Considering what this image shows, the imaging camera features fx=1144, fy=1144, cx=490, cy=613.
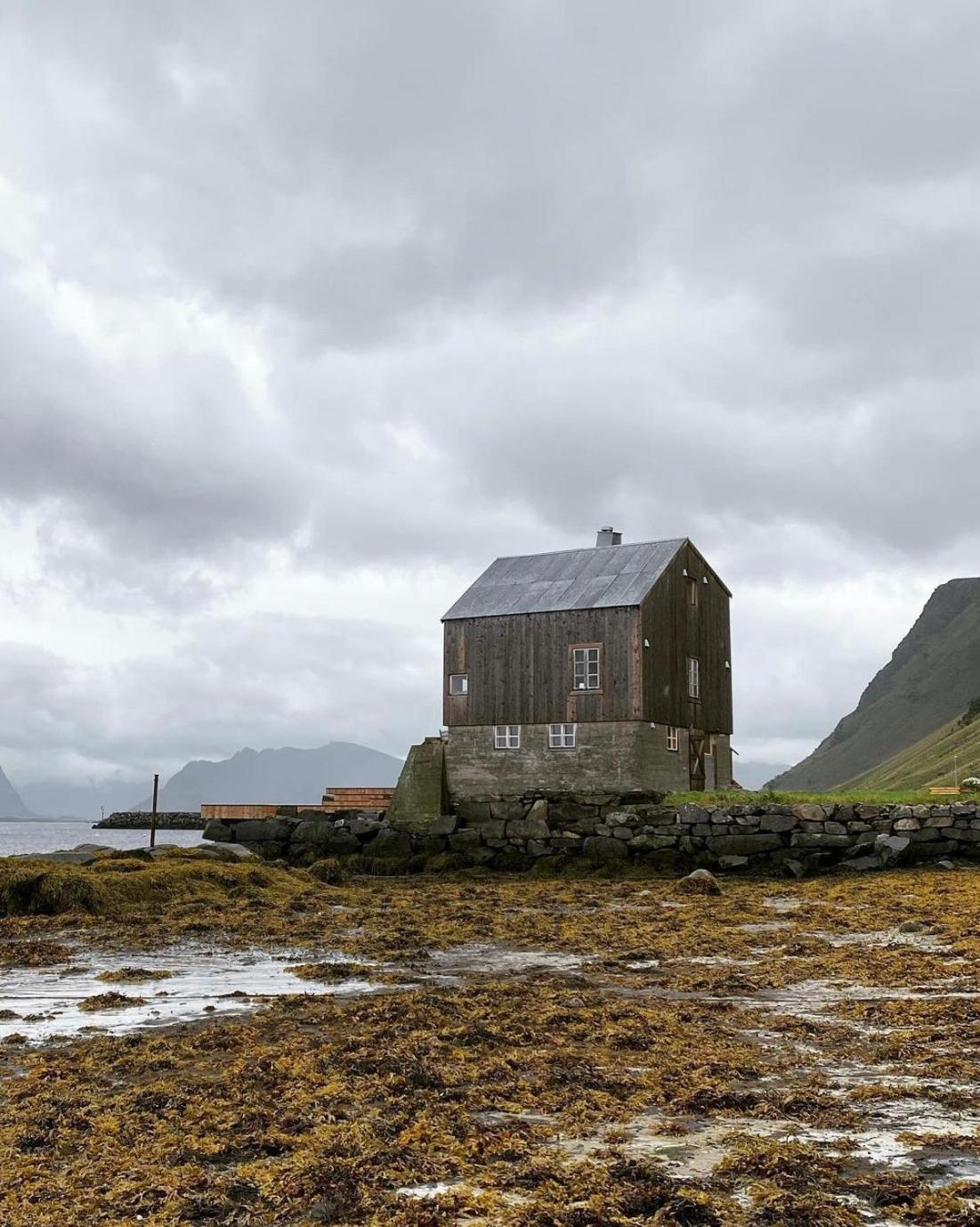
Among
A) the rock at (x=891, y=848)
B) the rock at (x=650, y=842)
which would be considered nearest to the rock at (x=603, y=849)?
the rock at (x=650, y=842)

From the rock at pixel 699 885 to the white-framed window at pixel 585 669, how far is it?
15.5m

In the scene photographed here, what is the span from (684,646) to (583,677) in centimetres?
490

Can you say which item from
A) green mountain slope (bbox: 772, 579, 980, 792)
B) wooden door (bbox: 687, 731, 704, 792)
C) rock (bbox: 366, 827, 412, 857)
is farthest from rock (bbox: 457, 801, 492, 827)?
green mountain slope (bbox: 772, 579, 980, 792)

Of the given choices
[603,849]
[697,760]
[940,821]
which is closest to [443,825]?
[603,849]

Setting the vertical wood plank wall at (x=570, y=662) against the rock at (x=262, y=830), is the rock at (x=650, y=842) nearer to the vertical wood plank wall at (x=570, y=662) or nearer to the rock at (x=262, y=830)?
the vertical wood plank wall at (x=570, y=662)

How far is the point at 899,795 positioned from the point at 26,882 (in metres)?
20.4

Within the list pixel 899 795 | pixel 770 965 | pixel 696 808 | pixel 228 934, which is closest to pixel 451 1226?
pixel 770 965

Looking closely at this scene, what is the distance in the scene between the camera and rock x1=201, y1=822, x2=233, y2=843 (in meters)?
34.0

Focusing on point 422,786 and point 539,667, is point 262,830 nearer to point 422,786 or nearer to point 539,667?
point 422,786

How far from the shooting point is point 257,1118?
6.53 m

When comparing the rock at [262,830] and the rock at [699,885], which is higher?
the rock at [262,830]

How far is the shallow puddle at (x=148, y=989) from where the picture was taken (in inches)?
383

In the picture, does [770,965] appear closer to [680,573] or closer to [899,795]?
[899,795]

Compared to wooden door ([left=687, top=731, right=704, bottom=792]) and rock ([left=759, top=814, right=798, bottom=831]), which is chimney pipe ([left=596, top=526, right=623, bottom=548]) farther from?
rock ([left=759, top=814, right=798, bottom=831])
